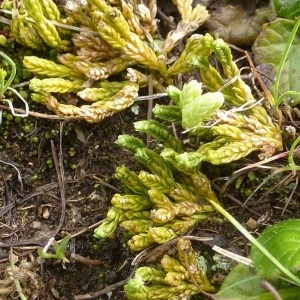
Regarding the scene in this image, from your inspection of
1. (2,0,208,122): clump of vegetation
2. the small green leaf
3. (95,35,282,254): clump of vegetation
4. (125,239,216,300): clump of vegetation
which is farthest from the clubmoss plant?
(125,239,216,300): clump of vegetation

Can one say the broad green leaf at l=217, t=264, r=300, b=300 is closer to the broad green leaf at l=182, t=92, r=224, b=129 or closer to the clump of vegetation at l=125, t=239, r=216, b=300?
the clump of vegetation at l=125, t=239, r=216, b=300

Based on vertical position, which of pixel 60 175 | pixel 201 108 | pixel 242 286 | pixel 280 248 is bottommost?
pixel 242 286

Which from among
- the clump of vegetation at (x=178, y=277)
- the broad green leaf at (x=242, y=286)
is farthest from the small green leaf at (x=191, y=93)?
the broad green leaf at (x=242, y=286)

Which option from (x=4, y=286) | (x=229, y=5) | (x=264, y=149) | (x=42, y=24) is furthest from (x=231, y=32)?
(x=4, y=286)

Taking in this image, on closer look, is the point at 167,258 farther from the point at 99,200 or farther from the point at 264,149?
the point at 264,149

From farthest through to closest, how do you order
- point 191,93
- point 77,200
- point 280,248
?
point 77,200 < point 191,93 < point 280,248

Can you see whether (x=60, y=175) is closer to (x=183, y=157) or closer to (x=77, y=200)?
(x=77, y=200)

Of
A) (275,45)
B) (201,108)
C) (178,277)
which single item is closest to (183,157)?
(201,108)
